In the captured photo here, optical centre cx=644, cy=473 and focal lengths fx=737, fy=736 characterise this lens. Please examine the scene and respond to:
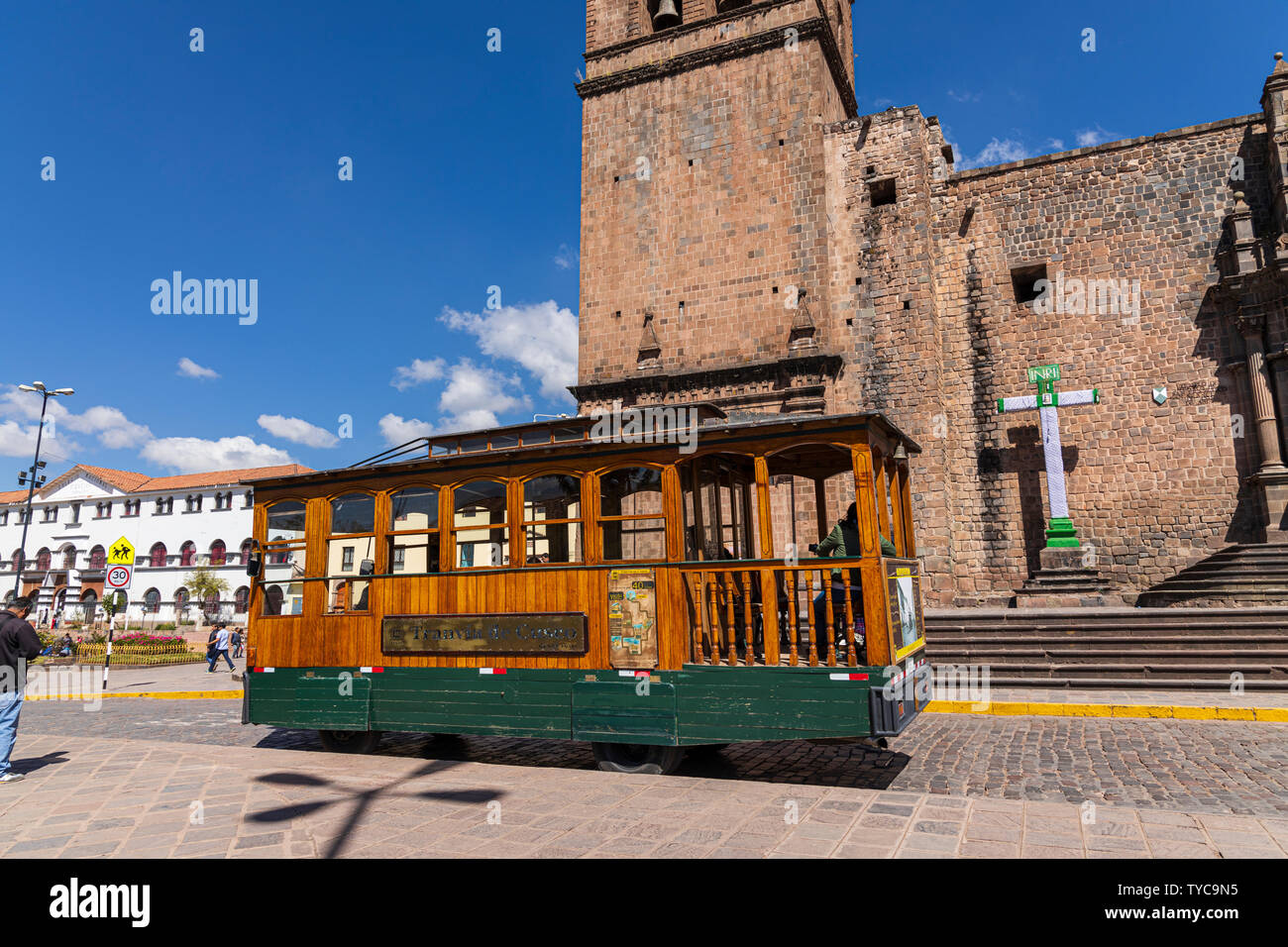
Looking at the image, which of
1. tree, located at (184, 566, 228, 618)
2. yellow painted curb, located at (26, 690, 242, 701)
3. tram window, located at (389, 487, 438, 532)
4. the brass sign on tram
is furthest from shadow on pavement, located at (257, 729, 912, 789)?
tree, located at (184, 566, 228, 618)

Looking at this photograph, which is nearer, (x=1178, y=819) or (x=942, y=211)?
(x=1178, y=819)

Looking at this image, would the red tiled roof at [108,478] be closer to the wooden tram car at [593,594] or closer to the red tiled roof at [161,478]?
the red tiled roof at [161,478]

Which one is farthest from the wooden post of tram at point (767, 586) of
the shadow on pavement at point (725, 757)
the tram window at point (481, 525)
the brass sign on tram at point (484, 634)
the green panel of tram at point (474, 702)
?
the tram window at point (481, 525)

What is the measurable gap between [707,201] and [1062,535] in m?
13.1

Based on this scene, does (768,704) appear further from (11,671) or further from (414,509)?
(11,671)

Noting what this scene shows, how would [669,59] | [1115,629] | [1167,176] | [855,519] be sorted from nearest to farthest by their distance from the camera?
1. [855,519]
2. [1115,629]
3. [1167,176]
4. [669,59]

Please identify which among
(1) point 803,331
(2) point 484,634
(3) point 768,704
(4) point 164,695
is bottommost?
(4) point 164,695

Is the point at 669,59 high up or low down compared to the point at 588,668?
up

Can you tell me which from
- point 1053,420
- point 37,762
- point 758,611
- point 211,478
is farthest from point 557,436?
point 211,478

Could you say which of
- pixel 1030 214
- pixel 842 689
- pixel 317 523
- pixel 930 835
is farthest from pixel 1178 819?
pixel 1030 214

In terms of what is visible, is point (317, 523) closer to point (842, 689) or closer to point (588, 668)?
point (588, 668)

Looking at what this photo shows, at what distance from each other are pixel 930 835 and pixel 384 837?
3.61 meters

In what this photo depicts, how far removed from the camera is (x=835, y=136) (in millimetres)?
20906

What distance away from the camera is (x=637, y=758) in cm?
710
